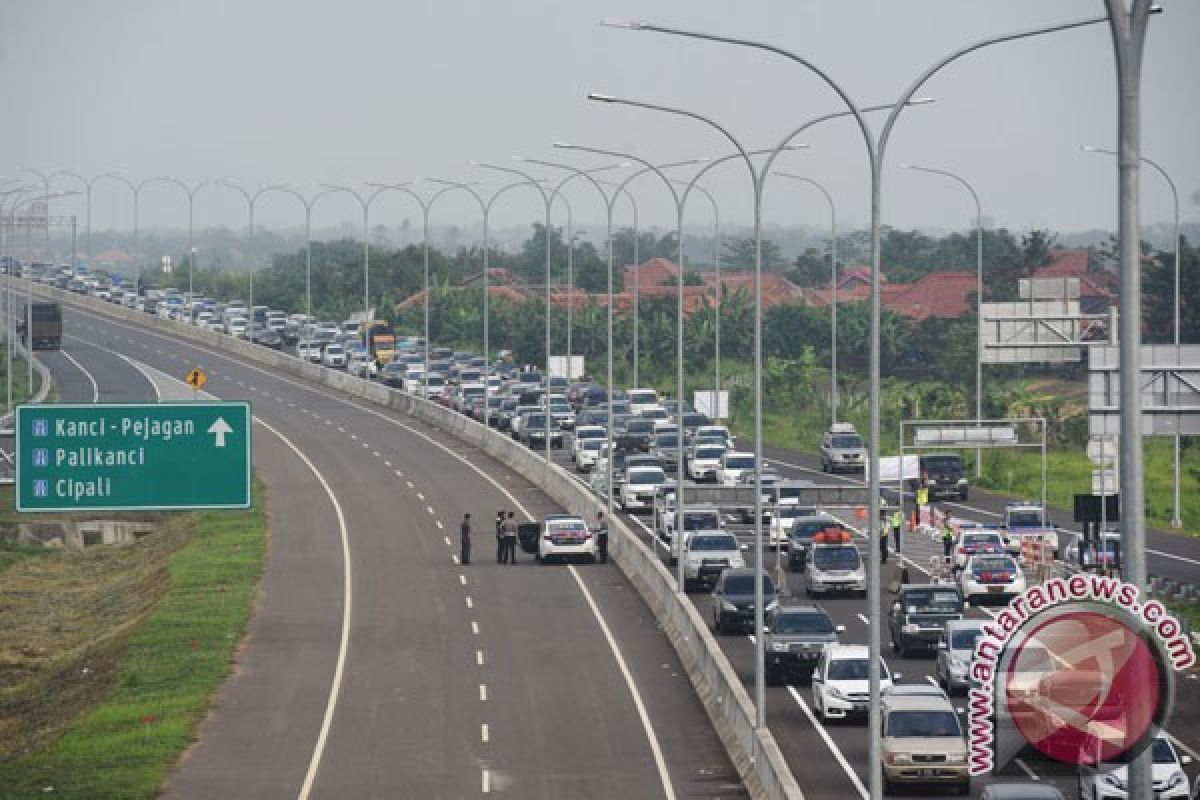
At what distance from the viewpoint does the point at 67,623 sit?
240 feet

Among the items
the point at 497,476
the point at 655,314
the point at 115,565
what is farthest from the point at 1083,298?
the point at 115,565

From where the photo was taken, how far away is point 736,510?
85000 mm

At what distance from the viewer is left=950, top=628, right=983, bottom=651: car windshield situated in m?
47.6

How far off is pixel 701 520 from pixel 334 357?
2865 inches

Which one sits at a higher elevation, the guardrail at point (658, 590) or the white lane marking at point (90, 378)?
the white lane marking at point (90, 378)

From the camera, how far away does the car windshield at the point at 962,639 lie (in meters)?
47.6

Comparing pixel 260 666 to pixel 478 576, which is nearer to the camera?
pixel 260 666

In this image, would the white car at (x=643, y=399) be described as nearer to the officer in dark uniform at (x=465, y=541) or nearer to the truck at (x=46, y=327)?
the truck at (x=46, y=327)

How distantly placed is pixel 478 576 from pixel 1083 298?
286 feet

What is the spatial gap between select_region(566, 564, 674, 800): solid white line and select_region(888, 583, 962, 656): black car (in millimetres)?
5768

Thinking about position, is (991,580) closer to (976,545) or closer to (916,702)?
(976,545)

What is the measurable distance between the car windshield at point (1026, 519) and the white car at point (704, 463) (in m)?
20.2

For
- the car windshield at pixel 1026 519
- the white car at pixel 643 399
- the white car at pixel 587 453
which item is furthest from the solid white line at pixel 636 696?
the white car at pixel 643 399

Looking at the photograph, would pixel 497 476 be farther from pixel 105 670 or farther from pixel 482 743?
pixel 482 743
